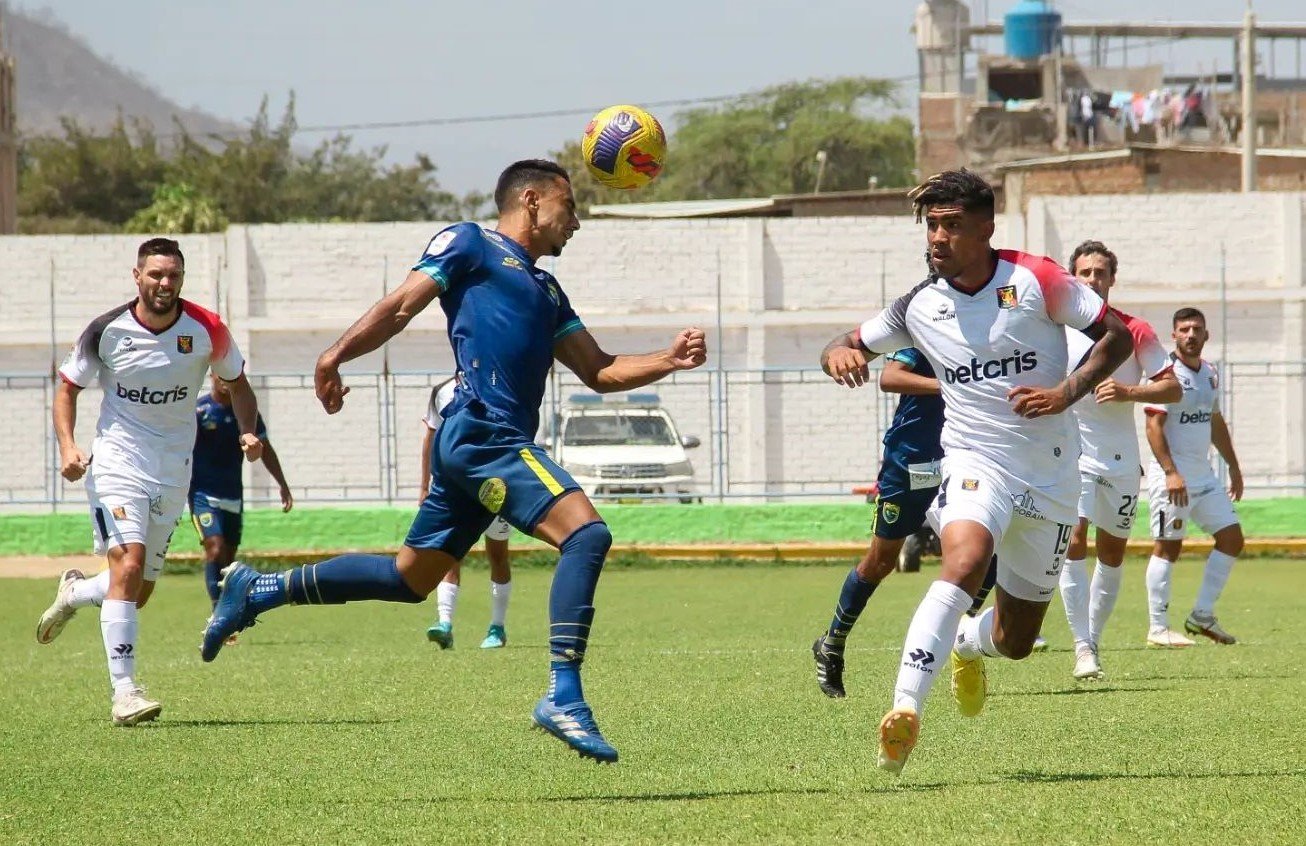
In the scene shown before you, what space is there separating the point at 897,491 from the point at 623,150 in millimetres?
2775

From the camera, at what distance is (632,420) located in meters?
26.2

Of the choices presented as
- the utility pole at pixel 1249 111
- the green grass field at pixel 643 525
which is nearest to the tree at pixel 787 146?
the utility pole at pixel 1249 111

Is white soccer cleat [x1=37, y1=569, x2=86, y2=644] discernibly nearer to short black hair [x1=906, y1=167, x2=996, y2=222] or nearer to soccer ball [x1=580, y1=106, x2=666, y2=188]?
soccer ball [x1=580, y1=106, x2=666, y2=188]

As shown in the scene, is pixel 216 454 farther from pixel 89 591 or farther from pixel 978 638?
pixel 978 638

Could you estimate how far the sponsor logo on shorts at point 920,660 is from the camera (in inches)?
260

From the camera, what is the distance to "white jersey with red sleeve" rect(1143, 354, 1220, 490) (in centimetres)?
1305

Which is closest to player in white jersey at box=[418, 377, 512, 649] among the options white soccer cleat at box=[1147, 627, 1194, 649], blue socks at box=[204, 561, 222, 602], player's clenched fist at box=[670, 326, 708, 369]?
blue socks at box=[204, 561, 222, 602]

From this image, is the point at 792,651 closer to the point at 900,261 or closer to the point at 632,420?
the point at 632,420

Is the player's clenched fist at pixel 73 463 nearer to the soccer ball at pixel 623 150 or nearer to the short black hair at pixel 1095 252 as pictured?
the soccer ball at pixel 623 150

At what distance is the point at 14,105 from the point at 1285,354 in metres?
43.2

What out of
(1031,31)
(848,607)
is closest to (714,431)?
(848,607)

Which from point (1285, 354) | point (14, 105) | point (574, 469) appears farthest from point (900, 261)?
point (14, 105)

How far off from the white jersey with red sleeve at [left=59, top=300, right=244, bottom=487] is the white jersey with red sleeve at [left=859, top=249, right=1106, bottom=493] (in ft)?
13.1

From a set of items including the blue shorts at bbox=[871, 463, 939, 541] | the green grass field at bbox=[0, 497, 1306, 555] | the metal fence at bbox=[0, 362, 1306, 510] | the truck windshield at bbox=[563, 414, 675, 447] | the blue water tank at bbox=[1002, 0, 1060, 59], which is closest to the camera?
the blue shorts at bbox=[871, 463, 939, 541]
